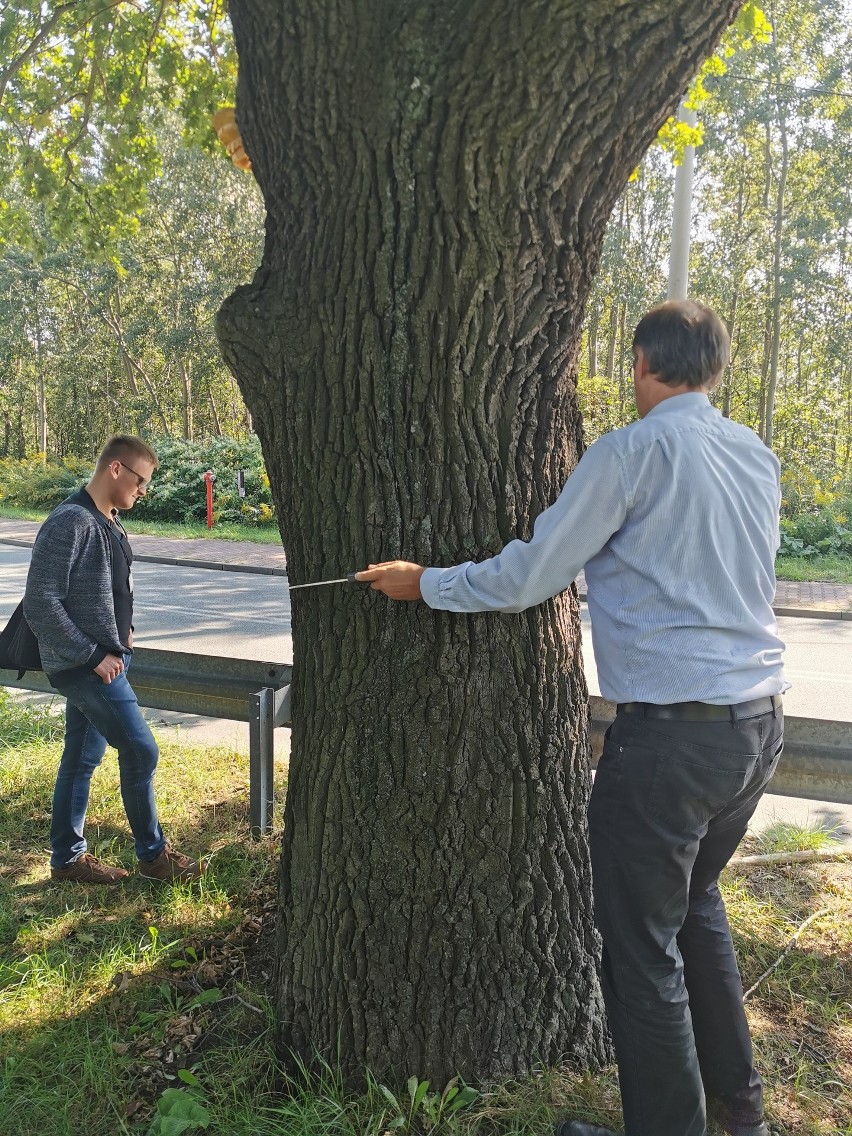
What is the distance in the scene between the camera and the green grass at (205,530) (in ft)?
58.8

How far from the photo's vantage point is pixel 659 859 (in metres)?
1.95

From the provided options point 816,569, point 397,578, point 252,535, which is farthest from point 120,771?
point 252,535

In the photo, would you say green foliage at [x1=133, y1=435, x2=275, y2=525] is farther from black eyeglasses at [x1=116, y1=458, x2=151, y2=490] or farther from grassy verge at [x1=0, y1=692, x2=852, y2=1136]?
grassy verge at [x1=0, y1=692, x2=852, y2=1136]

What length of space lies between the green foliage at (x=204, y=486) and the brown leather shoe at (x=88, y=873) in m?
15.8

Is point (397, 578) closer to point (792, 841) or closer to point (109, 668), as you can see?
point (109, 668)

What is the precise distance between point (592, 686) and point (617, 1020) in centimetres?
522

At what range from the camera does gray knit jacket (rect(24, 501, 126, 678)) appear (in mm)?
3482

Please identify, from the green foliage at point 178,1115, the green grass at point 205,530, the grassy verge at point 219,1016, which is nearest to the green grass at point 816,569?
the green grass at point 205,530

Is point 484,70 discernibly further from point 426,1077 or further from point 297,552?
point 426,1077

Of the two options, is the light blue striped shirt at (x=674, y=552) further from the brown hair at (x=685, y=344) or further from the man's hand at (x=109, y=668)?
the man's hand at (x=109, y=668)

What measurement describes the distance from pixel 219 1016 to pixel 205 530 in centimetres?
1681

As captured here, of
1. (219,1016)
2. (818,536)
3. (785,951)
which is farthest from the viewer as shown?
(818,536)

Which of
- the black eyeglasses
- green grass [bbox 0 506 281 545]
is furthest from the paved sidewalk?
the black eyeglasses

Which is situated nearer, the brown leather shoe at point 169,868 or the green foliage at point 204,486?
the brown leather shoe at point 169,868
